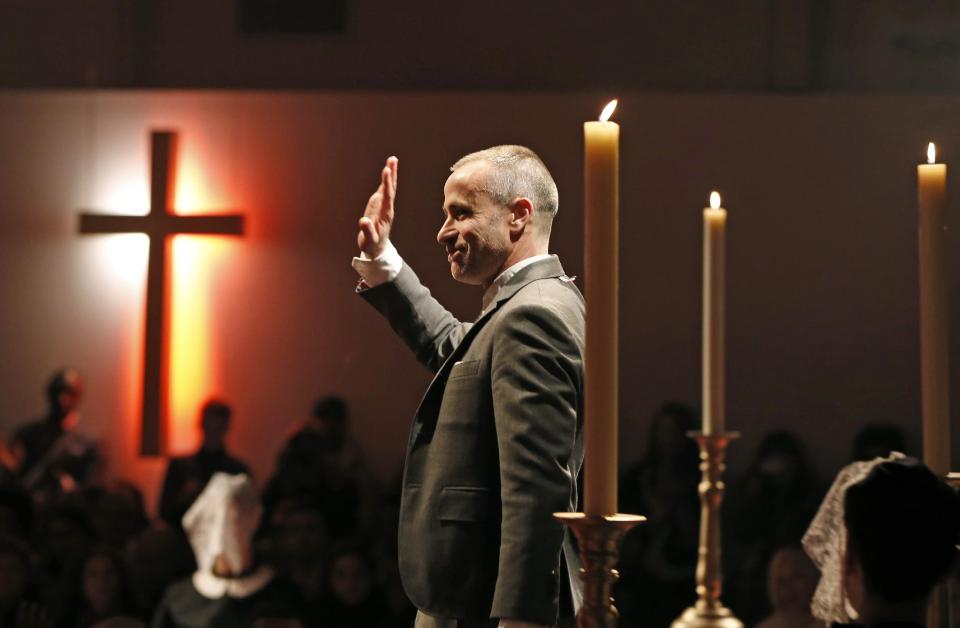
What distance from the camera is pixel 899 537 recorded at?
130 centimetres

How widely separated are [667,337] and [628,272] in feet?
1.00

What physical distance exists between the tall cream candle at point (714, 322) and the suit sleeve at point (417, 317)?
90cm

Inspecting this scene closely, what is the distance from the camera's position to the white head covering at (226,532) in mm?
4645

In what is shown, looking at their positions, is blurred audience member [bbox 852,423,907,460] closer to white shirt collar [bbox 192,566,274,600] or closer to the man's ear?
white shirt collar [bbox 192,566,274,600]

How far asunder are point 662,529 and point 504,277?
289 centimetres

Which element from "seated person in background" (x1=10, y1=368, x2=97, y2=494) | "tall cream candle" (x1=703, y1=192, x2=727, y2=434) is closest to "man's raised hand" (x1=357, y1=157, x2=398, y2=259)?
"tall cream candle" (x1=703, y1=192, x2=727, y2=434)

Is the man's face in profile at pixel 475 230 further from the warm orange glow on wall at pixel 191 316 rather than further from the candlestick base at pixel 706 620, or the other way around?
the warm orange glow on wall at pixel 191 316

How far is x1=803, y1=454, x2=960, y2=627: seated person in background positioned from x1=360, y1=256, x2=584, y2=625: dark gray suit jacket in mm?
619

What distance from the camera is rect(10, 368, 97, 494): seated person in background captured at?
18.6 ft

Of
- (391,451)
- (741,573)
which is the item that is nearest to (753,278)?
(741,573)

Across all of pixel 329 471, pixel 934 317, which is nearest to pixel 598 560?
pixel 934 317

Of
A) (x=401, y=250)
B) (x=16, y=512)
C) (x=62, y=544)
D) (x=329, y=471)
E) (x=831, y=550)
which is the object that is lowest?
(x=62, y=544)

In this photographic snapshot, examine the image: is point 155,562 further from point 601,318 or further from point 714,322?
point 601,318

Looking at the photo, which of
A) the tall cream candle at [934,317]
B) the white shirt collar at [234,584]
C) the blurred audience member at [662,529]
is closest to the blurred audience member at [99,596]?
the white shirt collar at [234,584]
